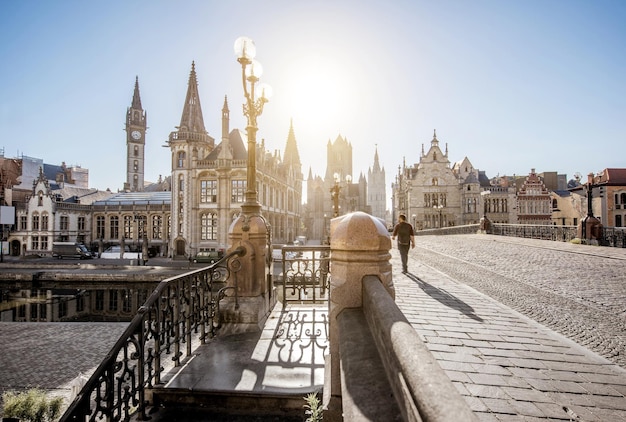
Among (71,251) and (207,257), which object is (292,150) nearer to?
(207,257)

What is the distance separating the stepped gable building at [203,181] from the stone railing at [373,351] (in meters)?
31.2

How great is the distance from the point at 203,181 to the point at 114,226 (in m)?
20.5

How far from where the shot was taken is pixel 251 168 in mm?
6199

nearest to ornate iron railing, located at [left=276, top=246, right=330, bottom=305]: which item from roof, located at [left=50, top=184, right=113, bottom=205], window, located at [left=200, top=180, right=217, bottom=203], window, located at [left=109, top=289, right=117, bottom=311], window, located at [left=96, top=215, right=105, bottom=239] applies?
window, located at [left=109, top=289, right=117, bottom=311]

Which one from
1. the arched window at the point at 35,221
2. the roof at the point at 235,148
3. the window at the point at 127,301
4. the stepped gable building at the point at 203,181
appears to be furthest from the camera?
the arched window at the point at 35,221

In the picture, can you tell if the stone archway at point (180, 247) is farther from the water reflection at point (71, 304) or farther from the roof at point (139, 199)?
the water reflection at point (71, 304)

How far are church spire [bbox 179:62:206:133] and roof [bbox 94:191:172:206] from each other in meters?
12.0

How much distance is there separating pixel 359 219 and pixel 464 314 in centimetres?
428

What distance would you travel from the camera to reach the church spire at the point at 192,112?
3578cm

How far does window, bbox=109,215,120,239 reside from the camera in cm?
4469

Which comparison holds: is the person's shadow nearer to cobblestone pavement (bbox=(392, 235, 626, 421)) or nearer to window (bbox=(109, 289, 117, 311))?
cobblestone pavement (bbox=(392, 235, 626, 421))

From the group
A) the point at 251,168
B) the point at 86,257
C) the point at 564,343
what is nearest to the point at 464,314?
the point at 564,343

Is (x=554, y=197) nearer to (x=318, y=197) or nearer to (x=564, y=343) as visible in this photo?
(x=318, y=197)

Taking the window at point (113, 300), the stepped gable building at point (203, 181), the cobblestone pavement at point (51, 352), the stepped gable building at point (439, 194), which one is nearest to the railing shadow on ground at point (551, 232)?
the stepped gable building at point (439, 194)
